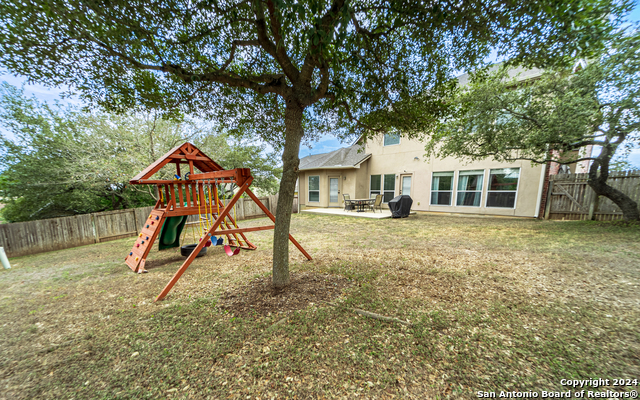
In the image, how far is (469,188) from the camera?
1054 centimetres

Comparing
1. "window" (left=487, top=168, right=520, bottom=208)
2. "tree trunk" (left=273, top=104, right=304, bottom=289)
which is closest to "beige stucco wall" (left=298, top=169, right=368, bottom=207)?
"window" (left=487, top=168, right=520, bottom=208)

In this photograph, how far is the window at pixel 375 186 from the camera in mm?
13394

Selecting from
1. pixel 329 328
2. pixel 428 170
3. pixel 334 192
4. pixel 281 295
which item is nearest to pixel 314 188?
pixel 334 192

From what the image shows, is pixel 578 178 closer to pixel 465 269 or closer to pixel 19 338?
pixel 465 269

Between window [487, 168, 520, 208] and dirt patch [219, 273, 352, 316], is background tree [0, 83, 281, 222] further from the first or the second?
window [487, 168, 520, 208]

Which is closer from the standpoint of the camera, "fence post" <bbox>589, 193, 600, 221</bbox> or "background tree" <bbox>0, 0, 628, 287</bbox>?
"background tree" <bbox>0, 0, 628, 287</bbox>

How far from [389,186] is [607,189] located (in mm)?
8029

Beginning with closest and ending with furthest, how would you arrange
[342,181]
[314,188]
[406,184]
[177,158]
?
[177,158]
[406,184]
[342,181]
[314,188]

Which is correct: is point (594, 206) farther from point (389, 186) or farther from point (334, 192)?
point (334, 192)

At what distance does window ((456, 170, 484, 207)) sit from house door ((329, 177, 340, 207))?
701 cm

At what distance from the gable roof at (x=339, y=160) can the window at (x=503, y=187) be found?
21.6 ft

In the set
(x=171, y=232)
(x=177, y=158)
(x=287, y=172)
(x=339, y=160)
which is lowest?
(x=171, y=232)

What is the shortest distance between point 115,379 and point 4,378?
102 cm

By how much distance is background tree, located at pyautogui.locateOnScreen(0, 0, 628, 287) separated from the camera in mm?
2186
